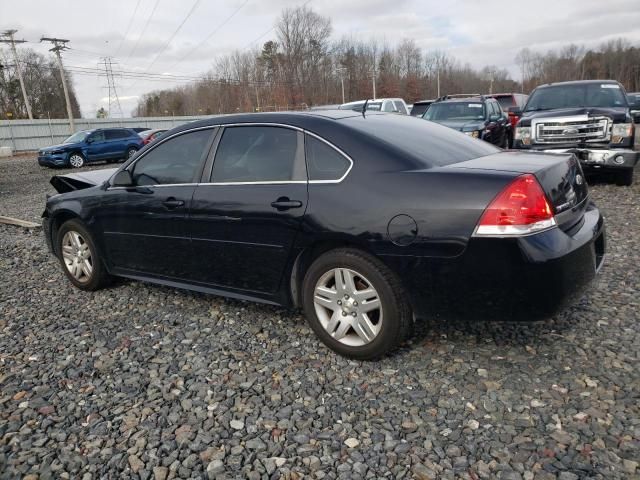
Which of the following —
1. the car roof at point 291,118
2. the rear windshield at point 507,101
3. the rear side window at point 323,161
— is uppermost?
the car roof at point 291,118

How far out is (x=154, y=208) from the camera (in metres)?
4.15

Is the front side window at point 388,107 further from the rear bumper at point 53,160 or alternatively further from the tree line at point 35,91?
the tree line at point 35,91

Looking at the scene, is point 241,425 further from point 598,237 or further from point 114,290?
point 114,290

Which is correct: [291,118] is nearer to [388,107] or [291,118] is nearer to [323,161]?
[323,161]

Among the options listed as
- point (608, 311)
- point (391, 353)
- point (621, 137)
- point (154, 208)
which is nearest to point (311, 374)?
point (391, 353)

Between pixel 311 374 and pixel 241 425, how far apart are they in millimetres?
615

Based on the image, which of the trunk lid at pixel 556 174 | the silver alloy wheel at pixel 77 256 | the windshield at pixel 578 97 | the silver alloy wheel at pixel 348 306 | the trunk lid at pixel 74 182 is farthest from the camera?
the windshield at pixel 578 97

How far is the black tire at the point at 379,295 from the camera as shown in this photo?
3.03 meters

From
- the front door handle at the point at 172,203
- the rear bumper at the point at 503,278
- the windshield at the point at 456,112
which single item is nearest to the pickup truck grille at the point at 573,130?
the windshield at the point at 456,112

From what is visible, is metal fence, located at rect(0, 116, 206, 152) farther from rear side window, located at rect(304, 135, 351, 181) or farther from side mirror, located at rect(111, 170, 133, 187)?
rear side window, located at rect(304, 135, 351, 181)

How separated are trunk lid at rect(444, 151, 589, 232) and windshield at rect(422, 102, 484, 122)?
349 inches

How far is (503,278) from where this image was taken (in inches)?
108

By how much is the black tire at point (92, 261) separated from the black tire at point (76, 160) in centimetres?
1836

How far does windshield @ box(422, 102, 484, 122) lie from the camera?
473 inches
